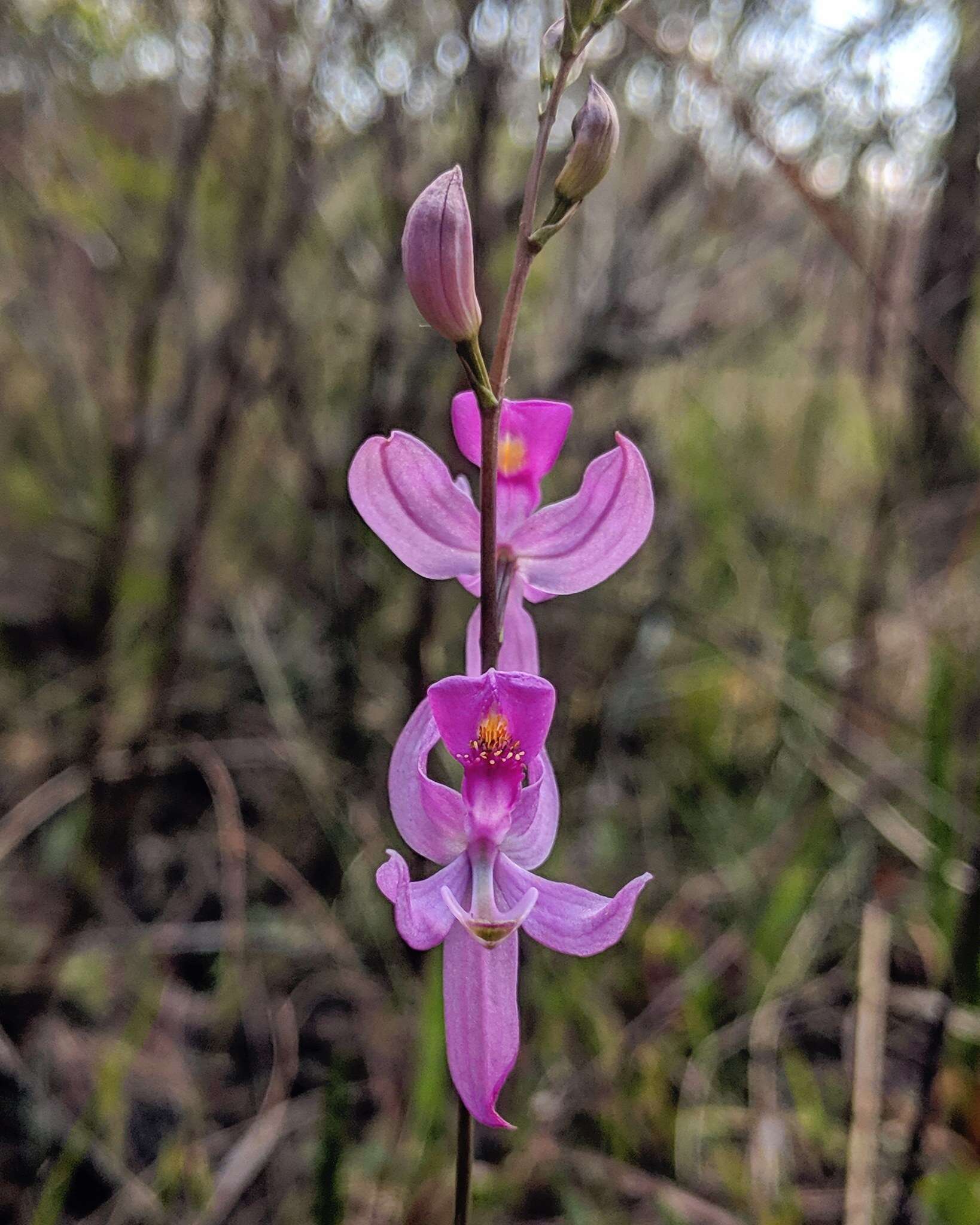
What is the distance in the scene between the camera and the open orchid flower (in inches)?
21.0

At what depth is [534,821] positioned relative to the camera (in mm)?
603

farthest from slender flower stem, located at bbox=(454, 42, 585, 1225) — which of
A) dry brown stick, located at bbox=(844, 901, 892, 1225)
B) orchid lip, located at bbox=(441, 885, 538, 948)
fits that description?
dry brown stick, located at bbox=(844, 901, 892, 1225)

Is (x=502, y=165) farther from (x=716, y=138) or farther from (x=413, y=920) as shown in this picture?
(x=413, y=920)

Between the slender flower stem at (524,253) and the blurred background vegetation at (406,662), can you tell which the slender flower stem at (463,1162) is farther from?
the slender flower stem at (524,253)

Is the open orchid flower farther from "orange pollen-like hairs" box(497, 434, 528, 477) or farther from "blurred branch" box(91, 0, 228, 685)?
"blurred branch" box(91, 0, 228, 685)

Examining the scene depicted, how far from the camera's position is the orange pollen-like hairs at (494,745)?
23.2 inches

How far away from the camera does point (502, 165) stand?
2.15m

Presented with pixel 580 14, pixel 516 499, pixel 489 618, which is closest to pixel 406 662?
pixel 516 499

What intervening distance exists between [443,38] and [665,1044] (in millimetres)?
1745

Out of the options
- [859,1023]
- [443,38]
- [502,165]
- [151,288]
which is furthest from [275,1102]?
[502,165]

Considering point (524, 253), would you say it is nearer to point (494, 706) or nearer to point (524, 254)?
point (524, 254)

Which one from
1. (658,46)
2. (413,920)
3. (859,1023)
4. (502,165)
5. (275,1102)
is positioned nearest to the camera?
(413,920)

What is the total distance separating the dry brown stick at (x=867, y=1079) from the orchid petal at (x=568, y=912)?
0.85 meters

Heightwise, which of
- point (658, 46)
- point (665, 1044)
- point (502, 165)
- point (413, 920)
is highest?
point (502, 165)
